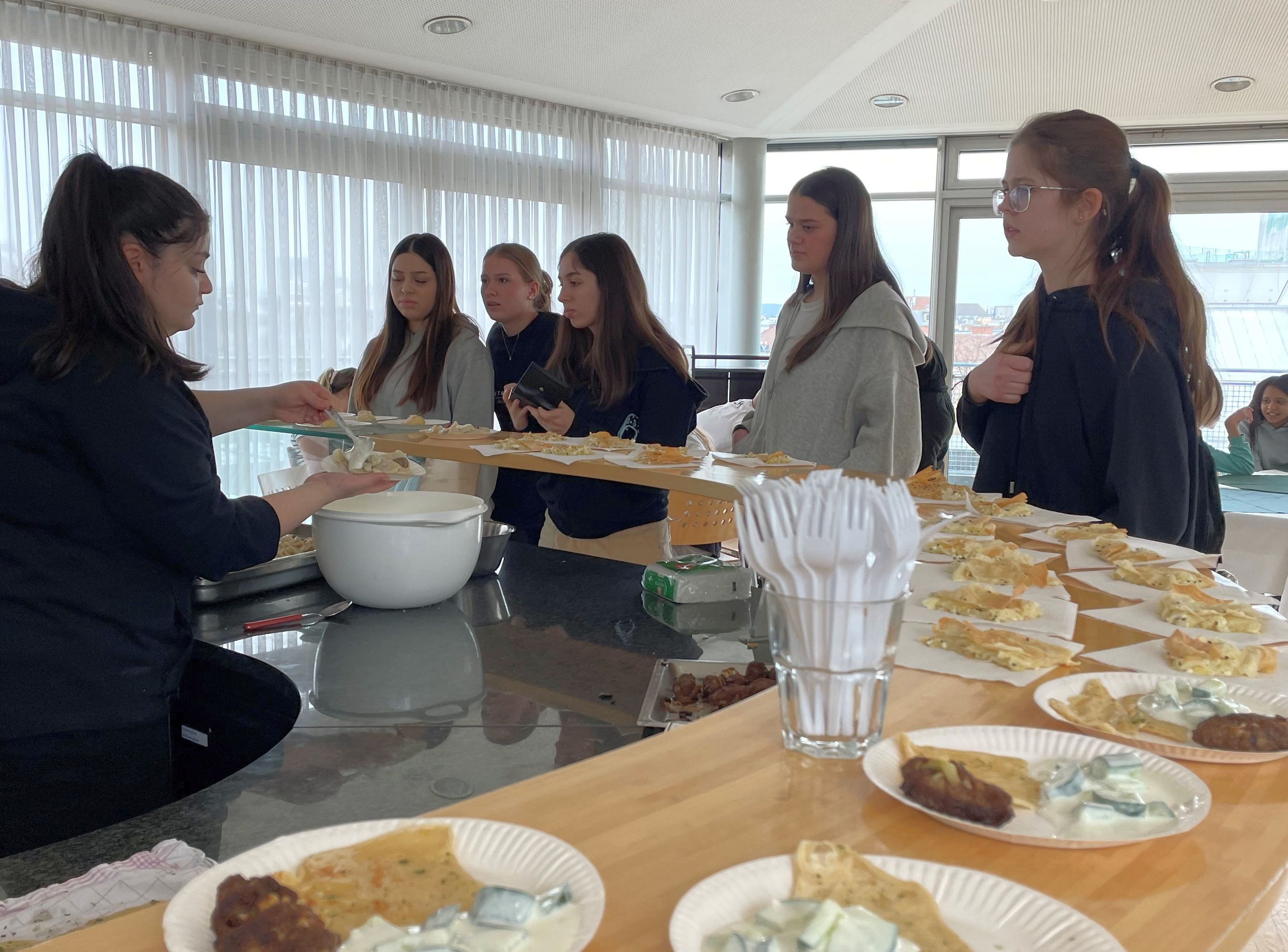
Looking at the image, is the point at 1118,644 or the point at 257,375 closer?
the point at 1118,644

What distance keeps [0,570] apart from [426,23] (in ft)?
16.8

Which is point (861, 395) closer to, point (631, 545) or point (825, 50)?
point (631, 545)

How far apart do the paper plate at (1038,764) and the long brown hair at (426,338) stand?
300cm

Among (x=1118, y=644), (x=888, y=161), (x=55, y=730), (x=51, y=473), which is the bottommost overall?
(x=55, y=730)

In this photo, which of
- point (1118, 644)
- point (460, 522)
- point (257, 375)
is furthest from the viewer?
point (257, 375)

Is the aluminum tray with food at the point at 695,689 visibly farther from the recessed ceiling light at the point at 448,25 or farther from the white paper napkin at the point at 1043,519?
the recessed ceiling light at the point at 448,25

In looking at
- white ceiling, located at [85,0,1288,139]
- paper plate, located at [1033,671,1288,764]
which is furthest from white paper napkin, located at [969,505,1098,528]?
white ceiling, located at [85,0,1288,139]

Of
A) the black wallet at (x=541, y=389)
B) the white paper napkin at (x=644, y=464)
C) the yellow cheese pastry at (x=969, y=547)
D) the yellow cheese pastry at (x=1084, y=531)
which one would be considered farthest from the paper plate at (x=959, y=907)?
the black wallet at (x=541, y=389)

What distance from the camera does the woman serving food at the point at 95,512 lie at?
1.50m

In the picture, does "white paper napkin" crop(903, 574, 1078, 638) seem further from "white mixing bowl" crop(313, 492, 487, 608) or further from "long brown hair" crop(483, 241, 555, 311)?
"long brown hair" crop(483, 241, 555, 311)

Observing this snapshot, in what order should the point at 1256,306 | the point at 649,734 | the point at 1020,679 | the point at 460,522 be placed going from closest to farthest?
the point at 1020,679
the point at 649,734
the point at 460,522
the point at 1256,306

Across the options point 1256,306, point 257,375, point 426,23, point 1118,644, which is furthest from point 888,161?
point 1118,644

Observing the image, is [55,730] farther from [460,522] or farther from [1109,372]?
[1109,372]

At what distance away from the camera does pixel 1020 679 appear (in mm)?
1182
